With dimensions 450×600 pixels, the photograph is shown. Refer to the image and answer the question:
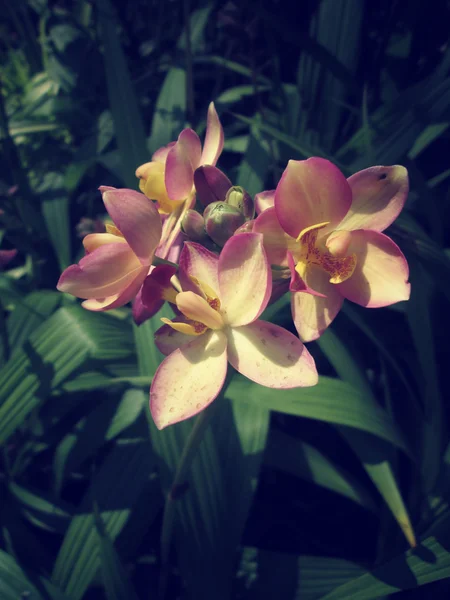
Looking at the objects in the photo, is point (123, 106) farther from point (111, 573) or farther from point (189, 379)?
point (111, 573)

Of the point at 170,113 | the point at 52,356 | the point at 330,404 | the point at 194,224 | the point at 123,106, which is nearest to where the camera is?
the point at 194,224

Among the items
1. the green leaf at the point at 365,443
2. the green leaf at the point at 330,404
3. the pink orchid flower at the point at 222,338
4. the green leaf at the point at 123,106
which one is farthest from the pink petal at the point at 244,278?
the green leaf at the point at 123,106

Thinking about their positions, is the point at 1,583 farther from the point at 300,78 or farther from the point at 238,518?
the point at 300,78

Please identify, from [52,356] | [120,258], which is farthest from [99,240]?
[52,356]

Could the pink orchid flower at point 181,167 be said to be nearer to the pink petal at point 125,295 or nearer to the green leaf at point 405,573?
the pink petal at point 125,295

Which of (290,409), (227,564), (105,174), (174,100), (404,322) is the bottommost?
(227,564)

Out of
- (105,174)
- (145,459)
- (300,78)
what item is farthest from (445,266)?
(105,174)

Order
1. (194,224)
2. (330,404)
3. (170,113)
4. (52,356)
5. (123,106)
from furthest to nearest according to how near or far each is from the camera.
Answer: (170,113) → (123,106) → (52,356) → (330,404) → (194,224)
